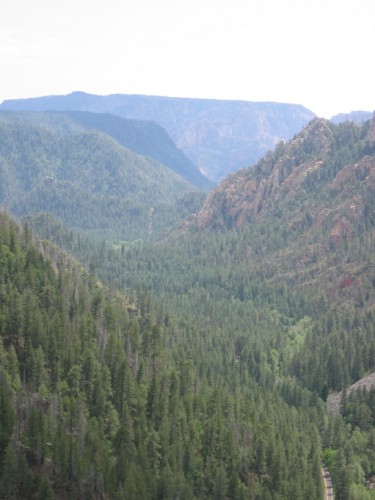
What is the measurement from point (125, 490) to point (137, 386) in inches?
1284

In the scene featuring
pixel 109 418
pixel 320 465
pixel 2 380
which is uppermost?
pixel 2 380

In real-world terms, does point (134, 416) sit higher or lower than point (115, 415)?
lower

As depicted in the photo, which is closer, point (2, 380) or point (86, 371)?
point (2, 380)

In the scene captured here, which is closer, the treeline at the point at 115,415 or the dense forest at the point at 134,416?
the treeline at the point at 115,415

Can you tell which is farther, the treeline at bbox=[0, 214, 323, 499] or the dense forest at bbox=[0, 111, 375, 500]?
the dense forest at bbox=[0, 111, 375, 500]

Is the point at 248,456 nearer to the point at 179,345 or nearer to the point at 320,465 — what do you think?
the point at 320,465

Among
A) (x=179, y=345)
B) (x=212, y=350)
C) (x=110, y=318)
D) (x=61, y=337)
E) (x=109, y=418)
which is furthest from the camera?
(x=212, y=350)

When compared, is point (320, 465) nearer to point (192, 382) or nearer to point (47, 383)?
point (192, 382)

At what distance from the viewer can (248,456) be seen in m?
127

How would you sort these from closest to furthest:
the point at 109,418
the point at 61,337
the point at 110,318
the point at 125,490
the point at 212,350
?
the point at 125,490, the point at 109,418, the point at 61,337, the point at 110,318, the point at 212,350

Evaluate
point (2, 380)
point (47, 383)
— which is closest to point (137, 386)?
point (47, 383)

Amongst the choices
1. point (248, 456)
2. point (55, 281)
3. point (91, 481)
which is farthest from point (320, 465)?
point (55, 281)

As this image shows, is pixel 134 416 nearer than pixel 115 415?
No

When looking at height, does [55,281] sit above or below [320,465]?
above
